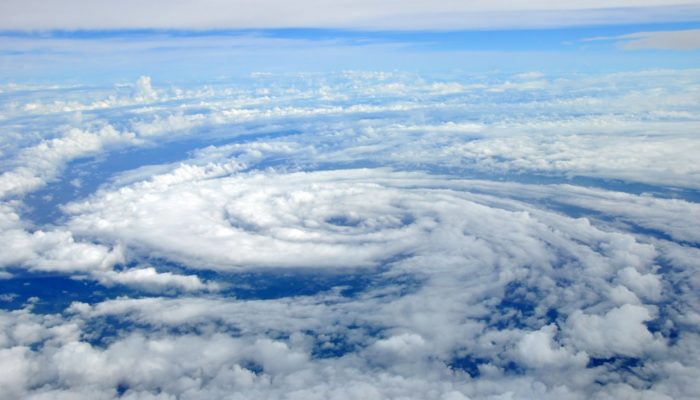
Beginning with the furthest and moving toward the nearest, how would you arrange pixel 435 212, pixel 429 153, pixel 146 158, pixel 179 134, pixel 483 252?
1. pixel 179 134
2. pixel 146 158
3. pixel 429 153
4. pixel 435 212
5. pixel 483 252

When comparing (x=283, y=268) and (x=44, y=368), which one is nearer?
(x=44, y=368)

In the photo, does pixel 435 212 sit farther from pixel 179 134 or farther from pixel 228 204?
A: pixel 179 134

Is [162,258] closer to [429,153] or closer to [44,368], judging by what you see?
[44,368]

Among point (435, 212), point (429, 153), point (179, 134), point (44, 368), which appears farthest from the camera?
point (179, 134)

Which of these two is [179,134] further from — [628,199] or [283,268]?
[628,199]

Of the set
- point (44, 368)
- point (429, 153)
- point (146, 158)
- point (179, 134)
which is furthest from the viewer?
point (179, 134)

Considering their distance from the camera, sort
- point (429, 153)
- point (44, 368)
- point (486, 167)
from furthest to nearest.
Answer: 1. point (429, 153)
2. point (486, 167)
3. point (44, 368)

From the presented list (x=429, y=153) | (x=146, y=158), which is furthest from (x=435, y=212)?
(x=146, y=158)

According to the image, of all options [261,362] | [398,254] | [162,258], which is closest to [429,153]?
[398,254]

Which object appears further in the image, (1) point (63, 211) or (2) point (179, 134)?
(2) point (179, 134)
